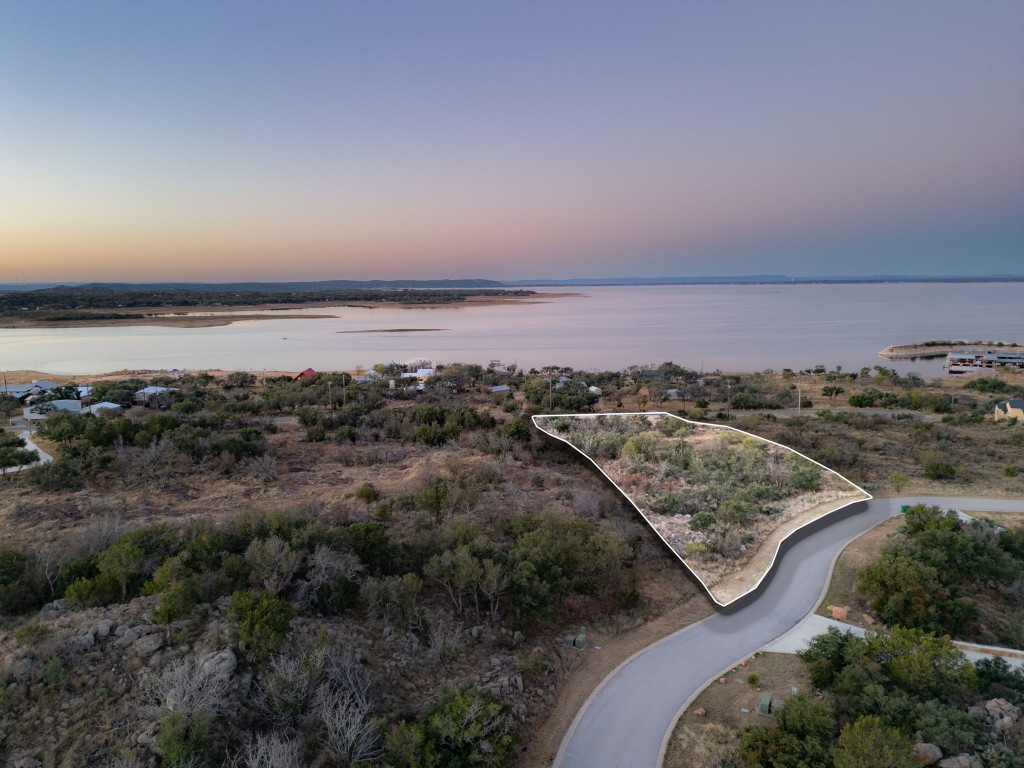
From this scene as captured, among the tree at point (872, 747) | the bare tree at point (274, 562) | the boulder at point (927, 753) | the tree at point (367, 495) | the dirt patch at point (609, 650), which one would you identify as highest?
the bare tree at point (274, 562)

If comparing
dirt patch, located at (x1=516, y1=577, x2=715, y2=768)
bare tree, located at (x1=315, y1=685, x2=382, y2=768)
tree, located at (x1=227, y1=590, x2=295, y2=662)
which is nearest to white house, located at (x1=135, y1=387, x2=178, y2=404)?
tree, located at (x1=227, y1=590, x2=295, y2=662)

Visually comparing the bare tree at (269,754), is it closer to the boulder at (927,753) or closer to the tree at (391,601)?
the tree at (391,601)

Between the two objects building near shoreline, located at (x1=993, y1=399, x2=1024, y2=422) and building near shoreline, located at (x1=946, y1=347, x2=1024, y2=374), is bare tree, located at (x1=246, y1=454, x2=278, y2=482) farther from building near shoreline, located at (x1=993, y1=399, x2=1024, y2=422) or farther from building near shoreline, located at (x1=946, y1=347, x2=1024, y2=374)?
building near shoreline, located at (x1=946, y1=347, x2=1024, y2=374)

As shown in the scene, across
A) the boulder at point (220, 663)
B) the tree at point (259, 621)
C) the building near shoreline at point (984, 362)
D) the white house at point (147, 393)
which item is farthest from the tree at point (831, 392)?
the white house at point (147, 393)

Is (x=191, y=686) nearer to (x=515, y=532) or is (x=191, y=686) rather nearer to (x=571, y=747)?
(x=571, y=747)

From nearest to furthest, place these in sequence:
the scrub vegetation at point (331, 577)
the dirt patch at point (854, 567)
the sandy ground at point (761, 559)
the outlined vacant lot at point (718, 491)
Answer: the scrub vegetation at point (331, 577), the dirt patch at point (854, 567), the sandy ground at point (761, 559), the outlined vacant lot at point (718, 491)

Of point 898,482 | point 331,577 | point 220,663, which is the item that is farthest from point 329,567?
point 898,482
